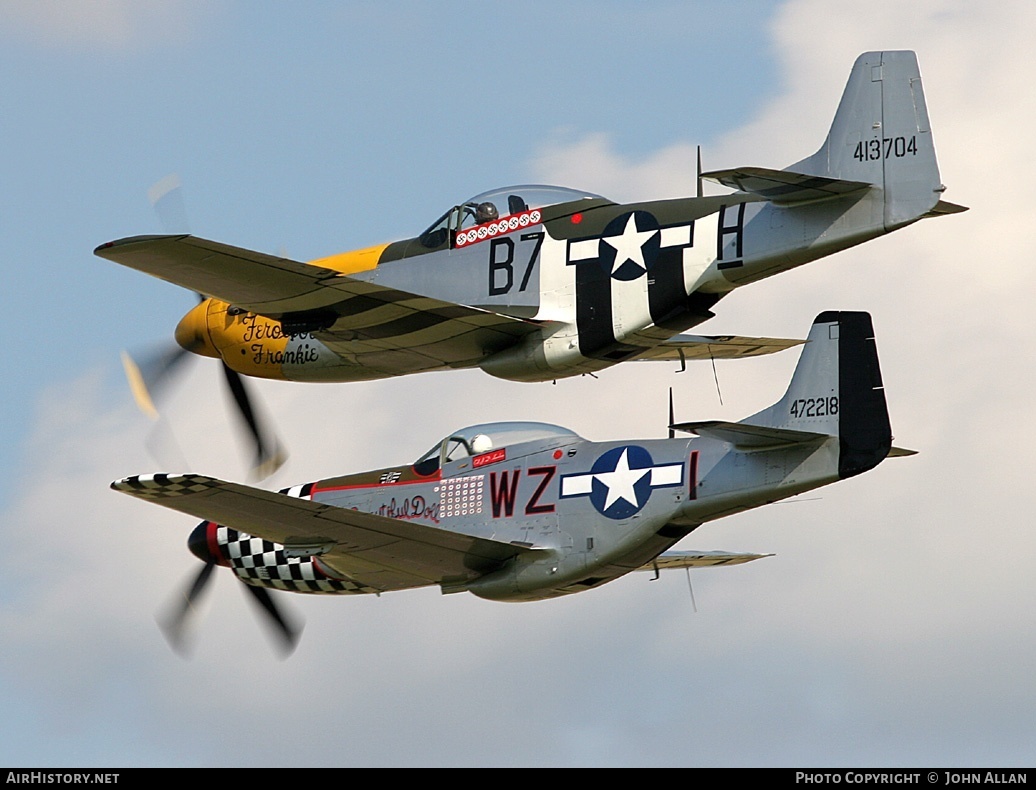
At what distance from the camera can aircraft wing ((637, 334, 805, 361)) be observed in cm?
3334

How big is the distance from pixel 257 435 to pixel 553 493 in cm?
422

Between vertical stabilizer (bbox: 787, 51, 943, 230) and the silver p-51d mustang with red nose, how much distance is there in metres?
2.47

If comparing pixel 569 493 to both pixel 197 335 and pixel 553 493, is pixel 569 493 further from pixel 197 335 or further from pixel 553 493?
pixel 197 335

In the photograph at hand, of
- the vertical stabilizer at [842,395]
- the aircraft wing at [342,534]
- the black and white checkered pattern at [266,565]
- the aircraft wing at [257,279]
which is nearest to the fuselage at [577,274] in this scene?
the aircraft wing at [257,279]

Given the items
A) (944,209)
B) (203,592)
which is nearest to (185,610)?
(203,592)

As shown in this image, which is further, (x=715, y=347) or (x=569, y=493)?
(x=715, y=347)

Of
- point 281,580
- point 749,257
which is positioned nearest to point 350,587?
point 281,580

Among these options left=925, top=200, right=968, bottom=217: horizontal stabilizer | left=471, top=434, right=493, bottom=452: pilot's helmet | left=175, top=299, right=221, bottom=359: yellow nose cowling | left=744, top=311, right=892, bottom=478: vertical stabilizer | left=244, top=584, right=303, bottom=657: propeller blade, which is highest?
left=925, top=200, right=968, bottom=217: horizontal stabilizer

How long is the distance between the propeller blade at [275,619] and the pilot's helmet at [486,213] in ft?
22.0

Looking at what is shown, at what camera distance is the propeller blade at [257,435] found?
32.5 meters

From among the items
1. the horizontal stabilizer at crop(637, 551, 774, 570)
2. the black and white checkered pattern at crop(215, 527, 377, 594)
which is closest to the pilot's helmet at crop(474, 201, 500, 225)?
the black and white checkered pattern at crop(215, 527, 377, 594)

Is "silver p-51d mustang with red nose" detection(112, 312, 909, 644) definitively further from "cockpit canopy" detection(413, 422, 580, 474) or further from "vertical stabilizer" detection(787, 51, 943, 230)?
"vertical stabilizer" detection(787, 51, 943, 230)

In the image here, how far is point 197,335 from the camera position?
3297cm

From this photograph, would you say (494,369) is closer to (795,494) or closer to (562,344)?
(562,344)
